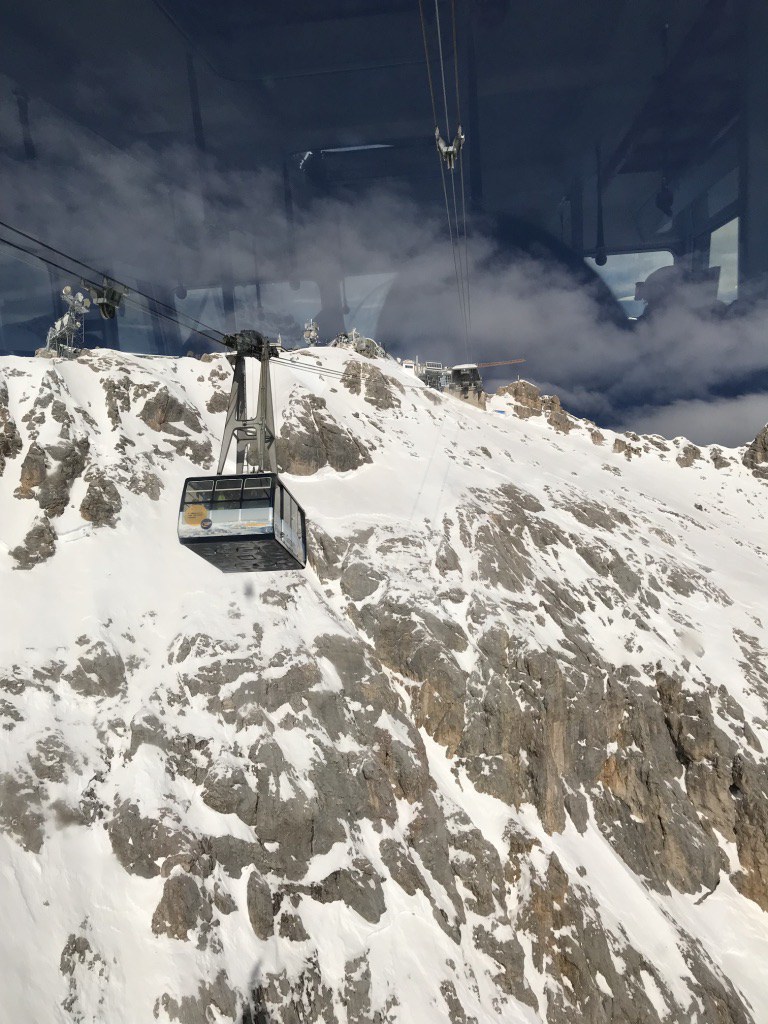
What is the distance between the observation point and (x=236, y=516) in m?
24.2

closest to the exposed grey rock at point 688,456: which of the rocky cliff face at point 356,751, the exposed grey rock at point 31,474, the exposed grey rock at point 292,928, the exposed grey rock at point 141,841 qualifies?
the rocky cliff face at point 356,751

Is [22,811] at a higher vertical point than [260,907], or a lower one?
higher

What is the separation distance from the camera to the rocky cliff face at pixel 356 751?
3609cm

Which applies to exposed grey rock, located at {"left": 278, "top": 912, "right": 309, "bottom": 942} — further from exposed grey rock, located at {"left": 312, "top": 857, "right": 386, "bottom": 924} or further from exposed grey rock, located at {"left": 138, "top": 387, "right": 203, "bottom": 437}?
exposed grey rock, located at {"left": 138, "top": 387, "right": 203, "bottom": 437}

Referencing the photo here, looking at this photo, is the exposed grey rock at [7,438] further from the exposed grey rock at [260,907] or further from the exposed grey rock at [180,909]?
the exposed grey rock at [260,907]

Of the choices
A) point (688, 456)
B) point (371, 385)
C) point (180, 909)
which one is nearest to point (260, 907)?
point (180, 909)

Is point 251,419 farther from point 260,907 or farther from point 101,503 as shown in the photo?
point 101,503

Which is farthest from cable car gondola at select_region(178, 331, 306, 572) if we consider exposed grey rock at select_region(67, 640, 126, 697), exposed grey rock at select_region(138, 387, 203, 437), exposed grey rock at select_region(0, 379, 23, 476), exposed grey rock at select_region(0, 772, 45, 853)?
exposed grey rock at select_region(138, 387, 203, 437)

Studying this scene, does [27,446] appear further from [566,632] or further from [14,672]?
[566,632]

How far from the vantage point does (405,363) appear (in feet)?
426

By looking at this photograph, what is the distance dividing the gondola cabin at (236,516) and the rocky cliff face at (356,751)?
20895 mm

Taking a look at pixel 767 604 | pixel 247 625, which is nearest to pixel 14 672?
→ pixel 247 625

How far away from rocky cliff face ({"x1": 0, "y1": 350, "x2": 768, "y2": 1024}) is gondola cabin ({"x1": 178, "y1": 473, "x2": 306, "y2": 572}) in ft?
68.6

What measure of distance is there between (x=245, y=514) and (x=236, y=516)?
300 millimetres
